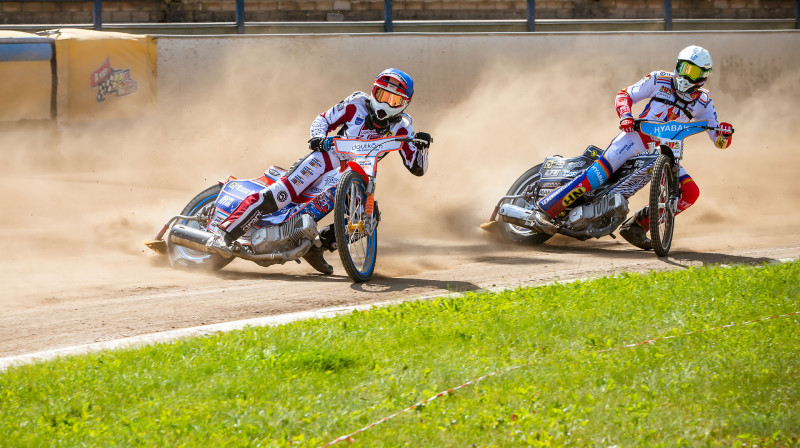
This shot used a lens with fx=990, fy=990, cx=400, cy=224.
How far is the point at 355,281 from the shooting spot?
9148 mm

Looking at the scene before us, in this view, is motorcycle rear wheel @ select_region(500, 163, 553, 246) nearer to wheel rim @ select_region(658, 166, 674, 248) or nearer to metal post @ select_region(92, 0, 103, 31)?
wheel rim @ select_region(658, 166, 674, 248)

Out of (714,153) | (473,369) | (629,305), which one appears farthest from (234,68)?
(473,369)

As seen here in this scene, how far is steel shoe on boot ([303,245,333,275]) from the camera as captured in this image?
9922 mm

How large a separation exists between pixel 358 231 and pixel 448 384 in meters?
4.06

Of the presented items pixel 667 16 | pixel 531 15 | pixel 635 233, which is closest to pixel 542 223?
pixel 635 233

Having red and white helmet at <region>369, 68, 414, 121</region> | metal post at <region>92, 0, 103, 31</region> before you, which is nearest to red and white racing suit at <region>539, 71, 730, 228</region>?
red and white helmet at <region>369, 68, 414, 121</region>

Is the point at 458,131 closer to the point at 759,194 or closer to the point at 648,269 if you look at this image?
the point at 759,194

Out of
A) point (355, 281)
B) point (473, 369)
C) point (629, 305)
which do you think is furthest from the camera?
point (355, 281)

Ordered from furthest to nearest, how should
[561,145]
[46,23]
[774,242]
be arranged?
1. [46,23]
2. [561,145]
3. [774,242]

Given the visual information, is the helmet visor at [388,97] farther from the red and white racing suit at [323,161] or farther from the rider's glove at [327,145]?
the rider's glove at [327,145]

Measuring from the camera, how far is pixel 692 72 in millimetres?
11016

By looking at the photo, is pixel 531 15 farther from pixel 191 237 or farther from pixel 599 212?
pixel 191 237

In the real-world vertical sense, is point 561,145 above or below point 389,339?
above

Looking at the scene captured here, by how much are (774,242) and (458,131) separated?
6.28m
